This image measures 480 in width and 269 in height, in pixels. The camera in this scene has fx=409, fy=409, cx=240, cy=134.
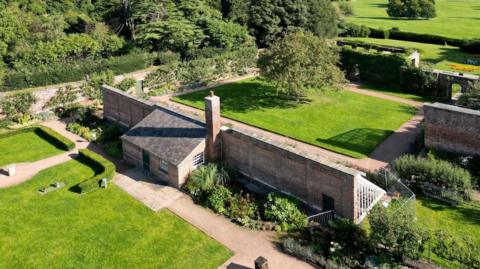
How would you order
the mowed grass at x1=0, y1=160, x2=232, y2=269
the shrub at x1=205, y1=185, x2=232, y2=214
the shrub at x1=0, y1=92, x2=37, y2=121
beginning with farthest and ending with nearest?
the shrub at x1=0, y1=92, x2=37, y2=121 → the shrub at x1=205, y1=185, x2=232, y2=214 → the mowed grass at x1=0, y1=160, x2=232, y2=269

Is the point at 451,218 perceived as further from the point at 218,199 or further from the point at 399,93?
the point at 399,93

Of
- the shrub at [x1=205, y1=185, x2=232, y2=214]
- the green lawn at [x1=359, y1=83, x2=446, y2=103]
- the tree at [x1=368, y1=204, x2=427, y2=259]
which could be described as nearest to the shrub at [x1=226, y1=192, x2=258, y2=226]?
the shrub at [x1=205, y1=185, x2=232, y2=214]

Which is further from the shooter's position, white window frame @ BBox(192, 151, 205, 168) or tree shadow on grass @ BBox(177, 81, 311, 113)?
tree shadow on grass @ BBox(177, 81, 311, 113)

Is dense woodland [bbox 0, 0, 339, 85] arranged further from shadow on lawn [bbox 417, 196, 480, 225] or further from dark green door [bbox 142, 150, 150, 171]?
shadow on lawn [bbox 417, 196, 480, 225]

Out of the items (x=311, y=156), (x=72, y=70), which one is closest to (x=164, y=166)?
(x=311, y=156)

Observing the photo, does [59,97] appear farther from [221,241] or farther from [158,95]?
[221,241]

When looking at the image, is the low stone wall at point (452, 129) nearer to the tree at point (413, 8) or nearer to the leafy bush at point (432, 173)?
the leafy bush at point (432, 173)

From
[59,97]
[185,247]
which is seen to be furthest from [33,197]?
[59,97]

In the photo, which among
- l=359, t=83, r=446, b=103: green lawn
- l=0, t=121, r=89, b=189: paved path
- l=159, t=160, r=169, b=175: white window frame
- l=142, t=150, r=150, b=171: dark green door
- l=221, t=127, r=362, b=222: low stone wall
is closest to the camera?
l=221, t=127, r=362, b=222: low stone wall
